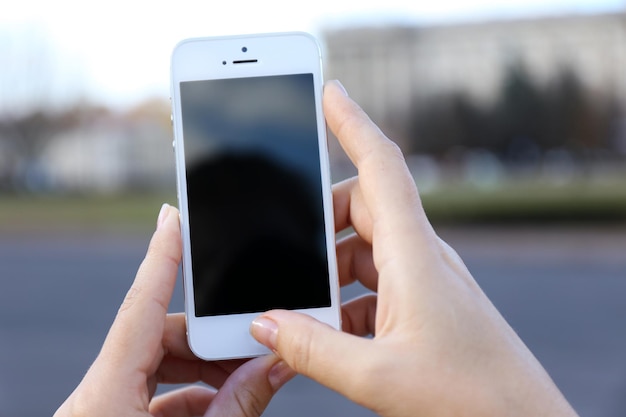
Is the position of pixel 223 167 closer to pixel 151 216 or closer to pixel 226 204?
pixel 226 204

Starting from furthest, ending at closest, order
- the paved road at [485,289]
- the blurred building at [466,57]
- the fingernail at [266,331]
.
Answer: the blurred building at [466,57] → the paved road at [485,289] → the fingernail at [266,331]

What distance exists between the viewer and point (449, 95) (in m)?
38.4

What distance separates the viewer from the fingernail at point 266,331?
170 cm

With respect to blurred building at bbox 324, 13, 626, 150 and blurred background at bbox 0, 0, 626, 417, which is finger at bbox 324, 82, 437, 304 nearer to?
blurred background at bbox 0, 0, 626, 417

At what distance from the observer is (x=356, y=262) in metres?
2.10

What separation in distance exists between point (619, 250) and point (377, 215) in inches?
525

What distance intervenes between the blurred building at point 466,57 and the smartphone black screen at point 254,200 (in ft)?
105

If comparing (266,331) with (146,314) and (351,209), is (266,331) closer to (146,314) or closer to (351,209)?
(146,314)

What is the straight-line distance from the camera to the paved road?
590cm

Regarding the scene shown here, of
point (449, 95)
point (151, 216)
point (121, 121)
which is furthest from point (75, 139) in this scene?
point (151, 216)

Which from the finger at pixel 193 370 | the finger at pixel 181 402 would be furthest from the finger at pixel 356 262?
the finger at pixel 181 402

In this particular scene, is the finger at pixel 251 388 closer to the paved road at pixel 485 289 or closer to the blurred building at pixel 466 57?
the paved road at pixel 485 289

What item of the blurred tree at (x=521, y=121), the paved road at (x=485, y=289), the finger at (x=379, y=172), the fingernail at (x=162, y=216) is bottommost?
the paved road at (x=485, y=289)

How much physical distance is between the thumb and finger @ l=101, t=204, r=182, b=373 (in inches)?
9.8
